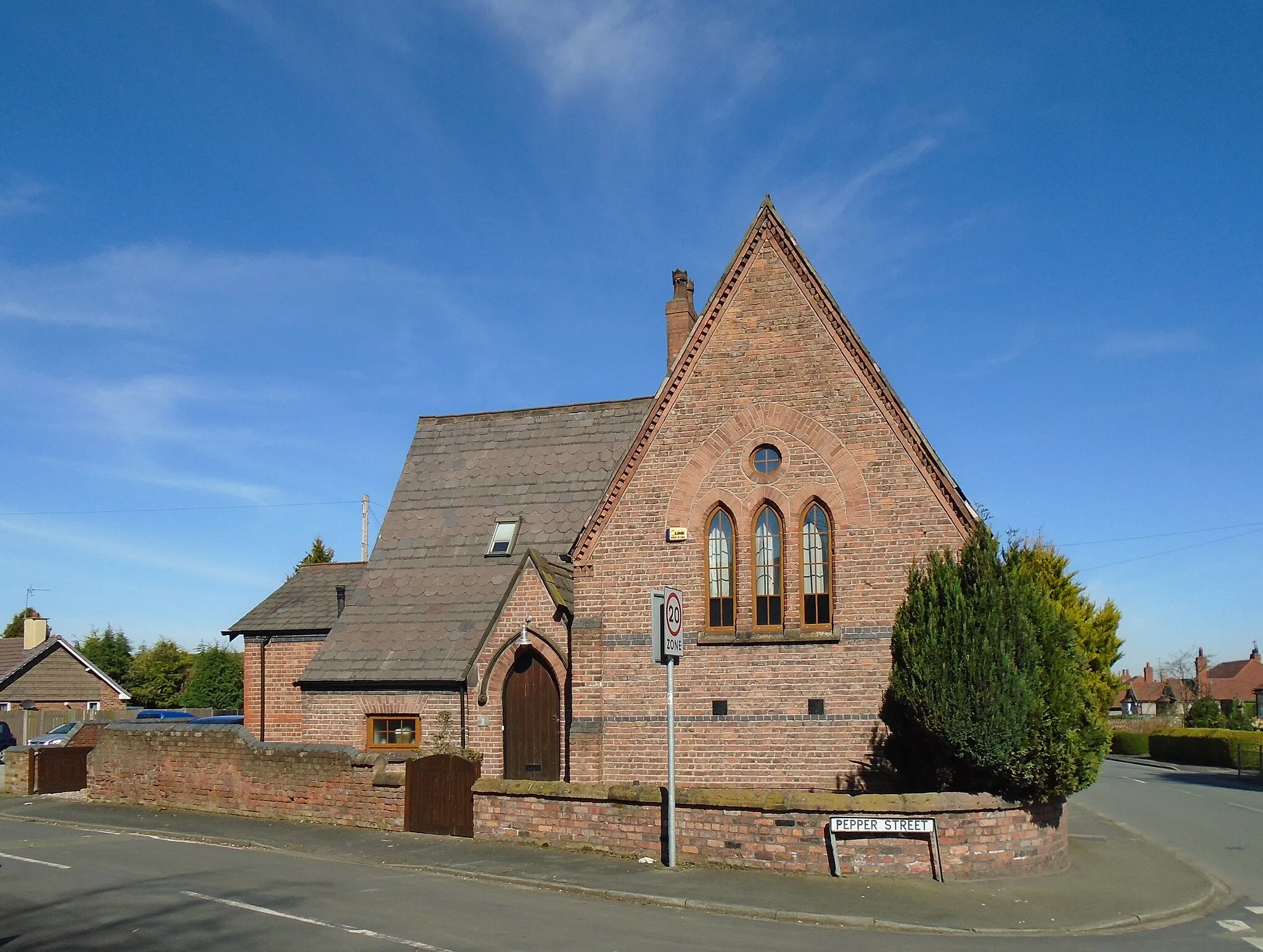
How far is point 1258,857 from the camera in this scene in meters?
17.4

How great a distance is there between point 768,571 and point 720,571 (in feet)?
2.83

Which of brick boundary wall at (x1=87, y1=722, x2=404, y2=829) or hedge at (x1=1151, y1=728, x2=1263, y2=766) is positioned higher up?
brick boundary wall at (x1=87, y1=722, x2=404, y2=829)

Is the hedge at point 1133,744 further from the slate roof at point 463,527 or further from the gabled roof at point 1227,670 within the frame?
the gabled roof at point 1227,670

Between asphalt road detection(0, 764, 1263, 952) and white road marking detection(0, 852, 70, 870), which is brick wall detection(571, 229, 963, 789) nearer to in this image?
asphalt road detection(0, 764, 1263, 952)

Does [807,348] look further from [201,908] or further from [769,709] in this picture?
[201,908]

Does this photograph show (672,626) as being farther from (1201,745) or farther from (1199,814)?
(1201,745)

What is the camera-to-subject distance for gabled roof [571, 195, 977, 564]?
61.2 feet

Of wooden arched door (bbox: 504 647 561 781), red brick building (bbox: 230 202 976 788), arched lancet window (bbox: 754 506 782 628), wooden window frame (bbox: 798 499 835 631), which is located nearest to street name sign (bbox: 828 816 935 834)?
red brick building (bbox: 230 202 976 788)

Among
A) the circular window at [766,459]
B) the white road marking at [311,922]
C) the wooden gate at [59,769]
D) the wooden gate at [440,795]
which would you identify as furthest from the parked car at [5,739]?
the circular window at [766,459]

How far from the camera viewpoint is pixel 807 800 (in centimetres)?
1383

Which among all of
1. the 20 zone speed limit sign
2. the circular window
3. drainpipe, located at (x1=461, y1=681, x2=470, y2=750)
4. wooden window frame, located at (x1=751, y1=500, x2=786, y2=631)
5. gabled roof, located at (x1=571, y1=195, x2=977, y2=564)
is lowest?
drainpipe, located at (x1=461, y1=681, x2=470, y2=750)

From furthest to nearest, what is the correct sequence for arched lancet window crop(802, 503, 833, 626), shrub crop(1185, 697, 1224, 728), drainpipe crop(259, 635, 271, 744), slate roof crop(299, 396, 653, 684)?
shrub crop(1185, 697, 1224, 728)
drainpipe crop(259, 635, 271, 744)
slate roof crop(299, 396, 653, 684)
arched lancet window crop(802, 503, 833, 626)

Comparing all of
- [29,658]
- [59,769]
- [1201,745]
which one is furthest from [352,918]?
[29,658]

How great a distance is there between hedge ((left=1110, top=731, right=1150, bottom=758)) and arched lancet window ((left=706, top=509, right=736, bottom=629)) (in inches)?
1606
